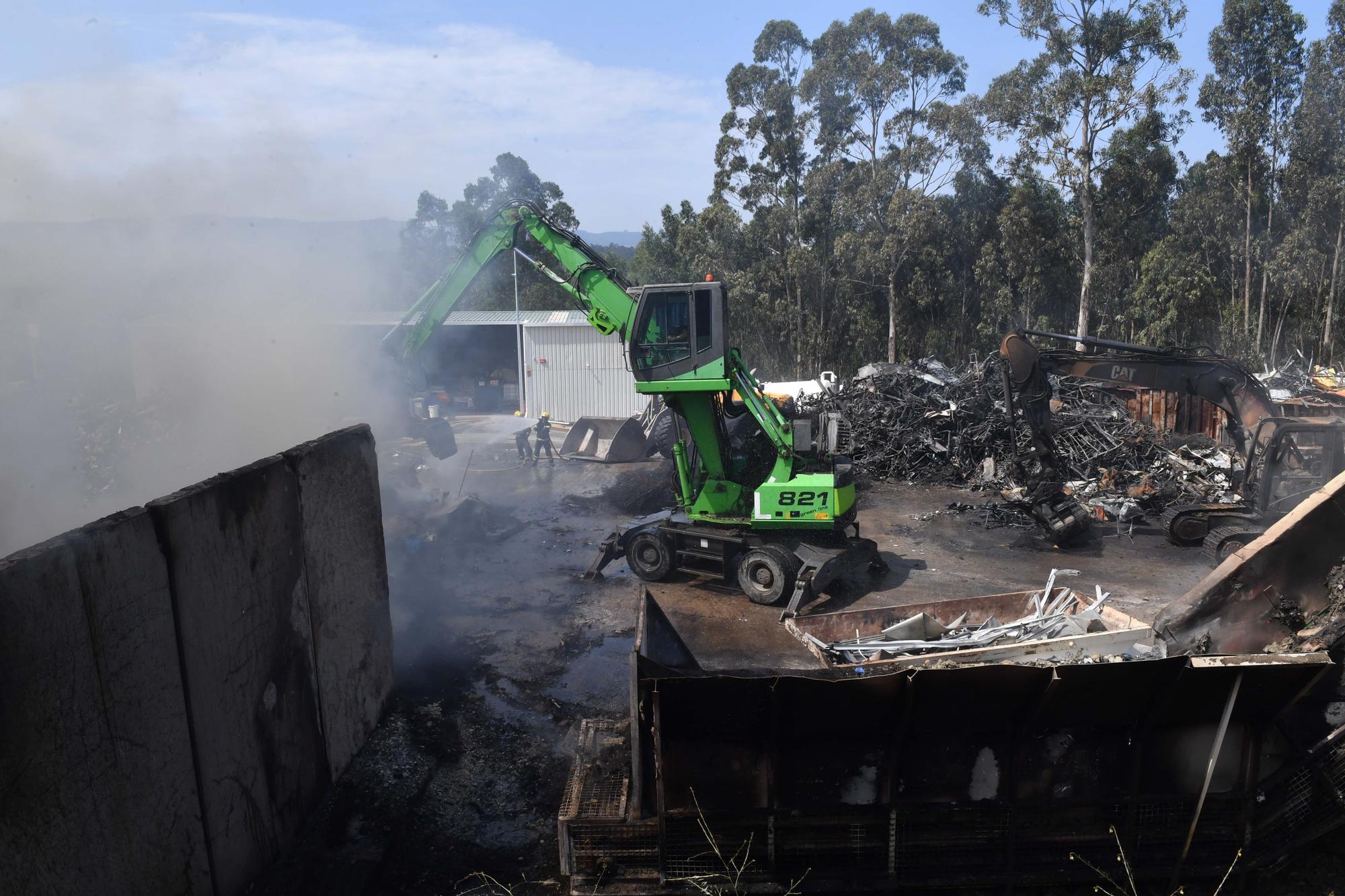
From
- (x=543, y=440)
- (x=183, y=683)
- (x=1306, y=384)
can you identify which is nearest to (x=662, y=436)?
(x=543, y=440)

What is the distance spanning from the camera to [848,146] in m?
29.5

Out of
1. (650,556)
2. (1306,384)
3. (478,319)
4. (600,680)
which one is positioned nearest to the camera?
(600,680)

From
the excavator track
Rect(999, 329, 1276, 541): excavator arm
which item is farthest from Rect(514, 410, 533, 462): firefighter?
the excavator track

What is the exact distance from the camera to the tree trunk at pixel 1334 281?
85.9ft

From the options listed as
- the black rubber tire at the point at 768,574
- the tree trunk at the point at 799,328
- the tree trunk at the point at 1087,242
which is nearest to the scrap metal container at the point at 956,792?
the black rubber tire at the point at 768,574

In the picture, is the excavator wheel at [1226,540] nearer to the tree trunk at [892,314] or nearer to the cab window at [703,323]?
the cab window at [703,323]

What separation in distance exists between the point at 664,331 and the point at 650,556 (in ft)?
9.32

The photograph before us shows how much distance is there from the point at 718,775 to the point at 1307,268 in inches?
1279

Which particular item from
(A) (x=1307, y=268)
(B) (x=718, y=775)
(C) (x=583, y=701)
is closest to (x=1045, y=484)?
(C) (x=583, y=701)

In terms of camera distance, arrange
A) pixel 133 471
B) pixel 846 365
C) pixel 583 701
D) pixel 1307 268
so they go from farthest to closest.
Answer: pixel 846 365 < pixel 1307 268 < pixel 133 471 < pixel 583 701

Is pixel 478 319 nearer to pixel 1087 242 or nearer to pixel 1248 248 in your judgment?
pixel 1087 242

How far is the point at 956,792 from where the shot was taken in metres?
3.99

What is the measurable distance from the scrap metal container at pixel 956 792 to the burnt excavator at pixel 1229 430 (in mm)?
7462

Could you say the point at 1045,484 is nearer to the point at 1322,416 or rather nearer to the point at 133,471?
the point at 1322,416
